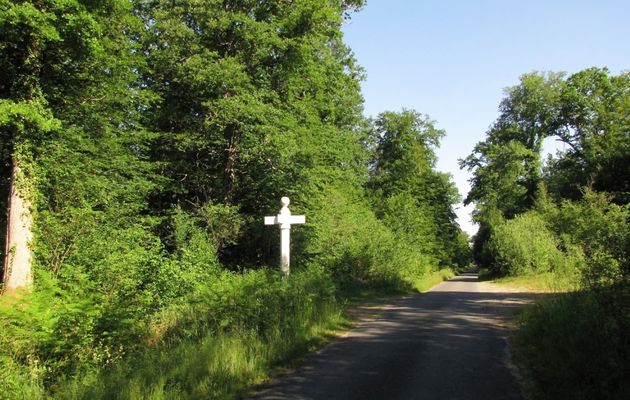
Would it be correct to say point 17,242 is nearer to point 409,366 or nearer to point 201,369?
point 201,369

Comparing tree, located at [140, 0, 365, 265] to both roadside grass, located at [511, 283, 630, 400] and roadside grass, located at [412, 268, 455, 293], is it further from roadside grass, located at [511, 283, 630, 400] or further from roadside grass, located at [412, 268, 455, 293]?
roadside grass, located at [511, 283, 630, 400]

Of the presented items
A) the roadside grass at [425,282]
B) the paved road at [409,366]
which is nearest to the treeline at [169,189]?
the paved road at [409,366]

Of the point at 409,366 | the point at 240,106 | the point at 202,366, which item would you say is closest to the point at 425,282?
the point at 240,106

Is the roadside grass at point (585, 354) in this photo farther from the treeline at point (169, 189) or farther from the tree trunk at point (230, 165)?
the tree trunk at point (230, 165)

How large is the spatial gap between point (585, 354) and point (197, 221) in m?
18.5

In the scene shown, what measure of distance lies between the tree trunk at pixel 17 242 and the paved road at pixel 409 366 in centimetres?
982

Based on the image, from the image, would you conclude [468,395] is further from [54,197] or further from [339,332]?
[54,197]

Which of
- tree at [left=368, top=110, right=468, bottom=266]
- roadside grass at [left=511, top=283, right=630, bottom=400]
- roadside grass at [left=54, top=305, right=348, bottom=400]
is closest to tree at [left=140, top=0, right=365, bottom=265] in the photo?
roadside grass at [left=54, top=305, right=348, bottom=400]

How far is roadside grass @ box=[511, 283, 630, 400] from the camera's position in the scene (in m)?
5.58

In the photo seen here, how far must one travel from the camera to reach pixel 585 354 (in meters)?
6.33

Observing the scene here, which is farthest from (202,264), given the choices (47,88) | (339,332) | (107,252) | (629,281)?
(629,281)

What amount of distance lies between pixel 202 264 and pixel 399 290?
1208 centimetres

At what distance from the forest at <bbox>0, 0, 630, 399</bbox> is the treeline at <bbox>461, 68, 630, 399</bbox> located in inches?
2.5

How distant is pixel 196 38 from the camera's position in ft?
71.6
